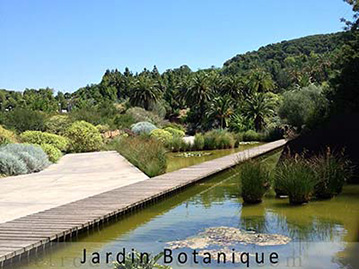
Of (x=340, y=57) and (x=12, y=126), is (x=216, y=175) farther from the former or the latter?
(x=12, y=126)

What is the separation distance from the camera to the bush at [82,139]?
23.8 meters

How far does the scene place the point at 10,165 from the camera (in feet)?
47.7

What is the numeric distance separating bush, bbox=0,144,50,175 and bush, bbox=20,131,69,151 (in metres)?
4.32

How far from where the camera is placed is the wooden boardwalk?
20.7 ft

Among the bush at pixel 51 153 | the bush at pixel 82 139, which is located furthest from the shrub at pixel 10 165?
the bush at pixel 82 139

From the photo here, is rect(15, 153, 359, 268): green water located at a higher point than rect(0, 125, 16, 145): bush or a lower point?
lower

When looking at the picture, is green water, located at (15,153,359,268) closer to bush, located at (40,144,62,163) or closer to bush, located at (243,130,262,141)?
bush, located at (40,144,62,163)

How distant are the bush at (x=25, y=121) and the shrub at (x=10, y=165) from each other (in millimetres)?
11834

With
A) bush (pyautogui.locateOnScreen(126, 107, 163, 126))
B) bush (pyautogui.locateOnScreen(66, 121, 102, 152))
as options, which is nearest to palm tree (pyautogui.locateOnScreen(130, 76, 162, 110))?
bush (pyautogui.locateOnScreen(126, 107, 163, 126))

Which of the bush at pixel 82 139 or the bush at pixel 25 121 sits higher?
the bush at pixel 25 121

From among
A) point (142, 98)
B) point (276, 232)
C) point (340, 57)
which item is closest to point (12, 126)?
point (340, 57)

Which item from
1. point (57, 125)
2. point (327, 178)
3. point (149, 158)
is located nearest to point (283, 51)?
point (57, 125)

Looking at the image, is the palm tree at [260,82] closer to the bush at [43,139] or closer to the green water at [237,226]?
the bush at [43,139]

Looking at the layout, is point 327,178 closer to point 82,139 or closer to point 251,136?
point 82,139
